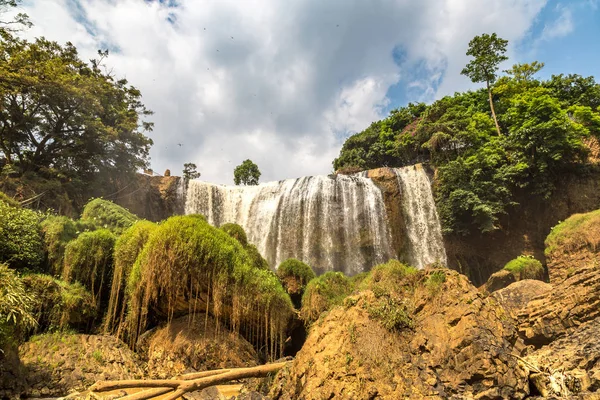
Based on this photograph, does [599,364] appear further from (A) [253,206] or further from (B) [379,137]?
(B) [379,137]

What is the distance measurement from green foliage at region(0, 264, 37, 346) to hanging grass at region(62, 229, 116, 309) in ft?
8.66

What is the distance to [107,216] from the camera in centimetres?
1430

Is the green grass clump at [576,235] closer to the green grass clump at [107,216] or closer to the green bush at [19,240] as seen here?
the green grass clump at [107,216]

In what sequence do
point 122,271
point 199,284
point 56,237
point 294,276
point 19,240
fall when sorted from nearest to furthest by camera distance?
point 199,284, point 122,271, point 19,240, point 56,237, point 294,276

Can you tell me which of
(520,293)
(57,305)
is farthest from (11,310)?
(520,293)

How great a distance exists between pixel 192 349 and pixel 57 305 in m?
Answer: 4.01

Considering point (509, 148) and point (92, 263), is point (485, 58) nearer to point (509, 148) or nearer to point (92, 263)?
point (509, 148)

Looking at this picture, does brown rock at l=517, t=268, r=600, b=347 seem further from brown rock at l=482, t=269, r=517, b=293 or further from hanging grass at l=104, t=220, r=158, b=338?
hanging grass at l=104, t=220, r=158, b=338

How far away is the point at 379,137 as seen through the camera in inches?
A: 1513

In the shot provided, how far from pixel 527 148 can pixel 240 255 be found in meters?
20.2

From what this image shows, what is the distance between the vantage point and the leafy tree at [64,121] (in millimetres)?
17884

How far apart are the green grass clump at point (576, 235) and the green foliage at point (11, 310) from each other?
19.7 metres

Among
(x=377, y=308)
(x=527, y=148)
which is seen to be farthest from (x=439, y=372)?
(x=527, y=148)

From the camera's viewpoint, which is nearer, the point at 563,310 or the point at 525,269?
the point at 563,310
